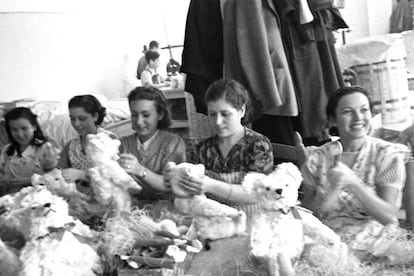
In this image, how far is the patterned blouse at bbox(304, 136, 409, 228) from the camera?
1213 mm

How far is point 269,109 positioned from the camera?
5.21 feet

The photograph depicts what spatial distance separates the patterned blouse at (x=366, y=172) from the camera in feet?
3.98

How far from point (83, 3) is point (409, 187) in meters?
2.82

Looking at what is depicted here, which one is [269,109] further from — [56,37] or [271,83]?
[56,37]

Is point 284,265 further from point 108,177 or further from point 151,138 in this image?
point 151,138

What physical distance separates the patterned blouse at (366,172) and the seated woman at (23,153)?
812 millimetres

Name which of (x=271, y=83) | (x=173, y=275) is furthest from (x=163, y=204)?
(x=271, y=83)

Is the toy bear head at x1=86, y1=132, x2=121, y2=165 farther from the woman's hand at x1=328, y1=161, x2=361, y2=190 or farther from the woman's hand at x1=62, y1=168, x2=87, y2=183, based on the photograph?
the woman's hand at x1=328, y1=161, x2=361, y2=190

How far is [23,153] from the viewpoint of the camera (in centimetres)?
177

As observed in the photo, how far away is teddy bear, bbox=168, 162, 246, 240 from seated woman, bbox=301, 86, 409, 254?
0.20 m

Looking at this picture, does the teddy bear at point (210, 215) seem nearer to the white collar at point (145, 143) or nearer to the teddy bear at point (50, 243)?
the teddy bear at point (50, 243)

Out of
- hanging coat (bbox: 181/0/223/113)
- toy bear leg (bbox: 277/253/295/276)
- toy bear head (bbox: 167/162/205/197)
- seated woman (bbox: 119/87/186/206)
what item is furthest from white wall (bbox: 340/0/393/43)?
toy bear leg (bbox: 277/253/295/276)

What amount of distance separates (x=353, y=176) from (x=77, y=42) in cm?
278

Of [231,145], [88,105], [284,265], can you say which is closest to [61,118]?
[88,105]
